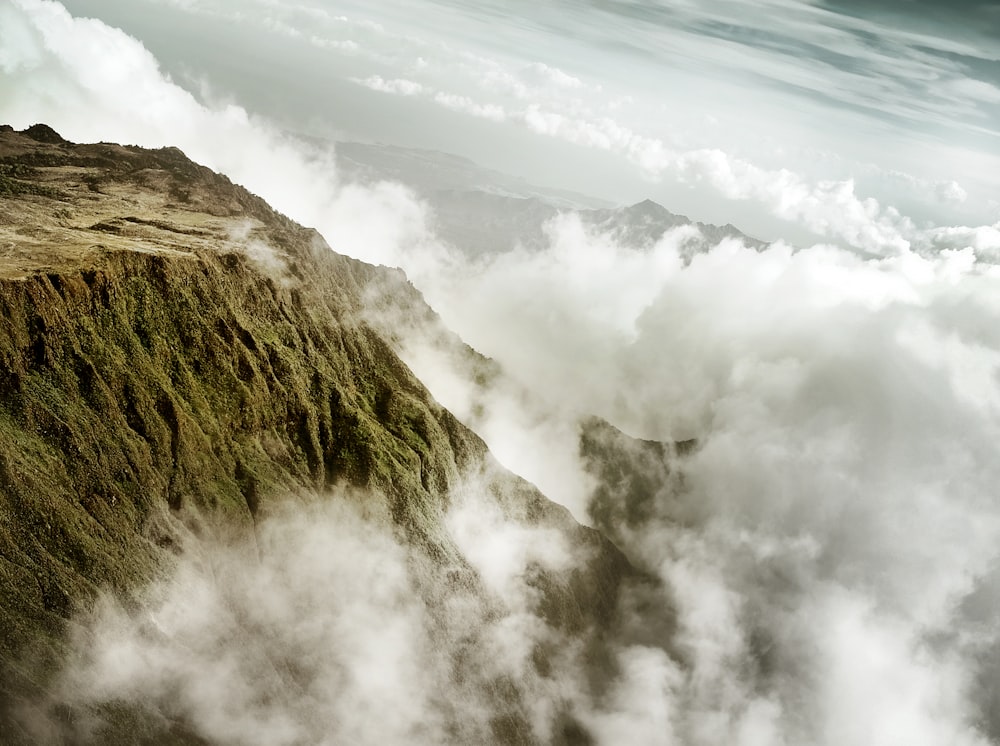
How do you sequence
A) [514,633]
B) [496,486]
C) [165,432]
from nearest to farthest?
[165,432]
[514,633]
[496,486]

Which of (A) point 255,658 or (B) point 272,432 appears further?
(B) point 272,432

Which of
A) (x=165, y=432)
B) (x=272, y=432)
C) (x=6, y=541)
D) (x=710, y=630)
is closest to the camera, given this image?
(x=6, y=541)

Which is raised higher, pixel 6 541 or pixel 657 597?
pixel 6 541

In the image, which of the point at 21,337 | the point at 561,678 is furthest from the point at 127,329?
the point at 561,678

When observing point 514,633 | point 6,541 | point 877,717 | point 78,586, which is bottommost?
point 877,717

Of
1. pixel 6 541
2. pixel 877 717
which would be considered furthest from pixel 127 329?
pixel 877 717

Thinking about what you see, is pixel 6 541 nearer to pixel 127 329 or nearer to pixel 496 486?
pixel 127 329
